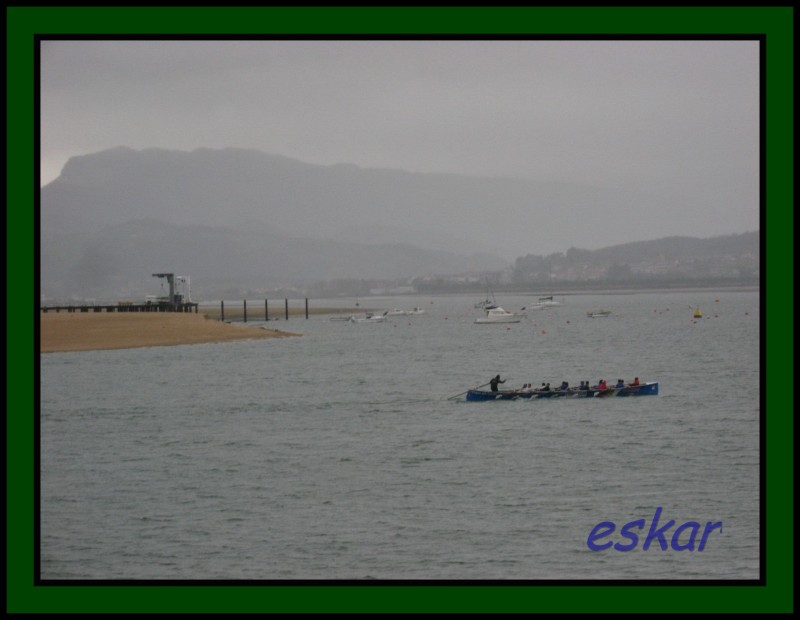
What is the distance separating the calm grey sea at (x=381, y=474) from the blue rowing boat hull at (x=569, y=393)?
0.39 m

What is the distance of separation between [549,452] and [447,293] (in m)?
163

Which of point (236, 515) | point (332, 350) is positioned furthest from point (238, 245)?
point (236, 515)

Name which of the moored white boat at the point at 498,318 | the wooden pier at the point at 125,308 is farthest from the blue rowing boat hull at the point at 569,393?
the moored white boat at the point at 498,318

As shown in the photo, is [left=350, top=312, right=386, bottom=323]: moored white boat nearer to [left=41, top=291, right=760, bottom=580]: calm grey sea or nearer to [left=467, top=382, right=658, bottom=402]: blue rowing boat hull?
[left=41, top=291, right=760, bottom=580]: calm grey sea

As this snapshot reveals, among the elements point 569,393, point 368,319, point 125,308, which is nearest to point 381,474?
point 569,393

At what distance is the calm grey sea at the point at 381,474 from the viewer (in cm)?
1716

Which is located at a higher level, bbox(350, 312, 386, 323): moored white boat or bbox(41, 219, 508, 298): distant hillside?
bbox(41, 219, 508, 298): distant hillside

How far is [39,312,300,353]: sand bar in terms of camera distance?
62.4 m

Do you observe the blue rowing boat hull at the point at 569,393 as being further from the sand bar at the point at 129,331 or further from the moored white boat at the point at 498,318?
the moored white boat at the point at 498,318

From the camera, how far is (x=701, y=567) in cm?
1633

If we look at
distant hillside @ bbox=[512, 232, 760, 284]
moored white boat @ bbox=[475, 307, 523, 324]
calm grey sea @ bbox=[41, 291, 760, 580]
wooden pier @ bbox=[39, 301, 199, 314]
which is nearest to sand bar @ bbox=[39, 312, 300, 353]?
wooden pier @ bbox=[39, 301, 199, 314]

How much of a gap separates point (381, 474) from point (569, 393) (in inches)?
546

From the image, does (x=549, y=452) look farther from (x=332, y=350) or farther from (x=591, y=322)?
(x=591, y=322)

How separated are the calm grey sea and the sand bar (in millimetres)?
12008
